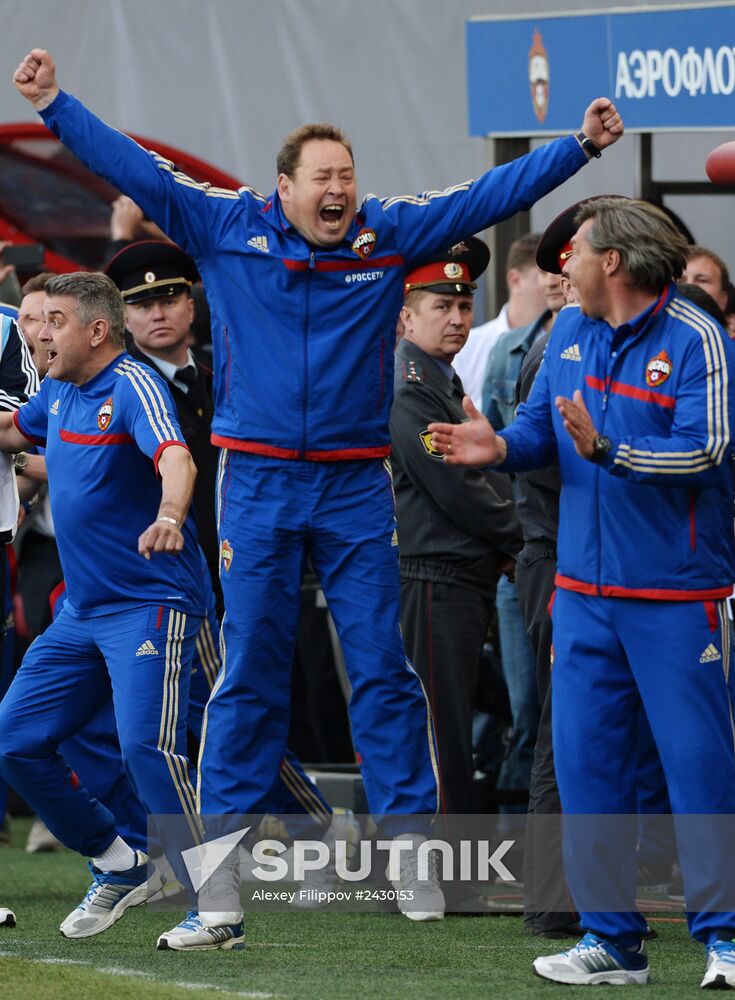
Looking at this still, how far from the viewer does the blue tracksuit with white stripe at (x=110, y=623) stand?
244 inches

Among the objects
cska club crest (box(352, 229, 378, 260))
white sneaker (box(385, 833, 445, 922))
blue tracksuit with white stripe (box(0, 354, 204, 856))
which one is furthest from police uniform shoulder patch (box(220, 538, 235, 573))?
white sneaker (box(385, 833, 445, 922))

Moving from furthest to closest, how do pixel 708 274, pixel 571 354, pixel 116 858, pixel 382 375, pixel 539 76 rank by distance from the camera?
pixel 539 76 → pixel 708 274 → pixel 116 858 → pixel 382 375 → pixel 571 354

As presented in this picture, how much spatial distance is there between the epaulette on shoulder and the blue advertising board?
183cm

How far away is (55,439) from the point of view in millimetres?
6445

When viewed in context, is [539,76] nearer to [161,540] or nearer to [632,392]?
[632,392]

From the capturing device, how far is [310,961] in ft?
19.2

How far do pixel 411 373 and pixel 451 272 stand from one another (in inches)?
16.9

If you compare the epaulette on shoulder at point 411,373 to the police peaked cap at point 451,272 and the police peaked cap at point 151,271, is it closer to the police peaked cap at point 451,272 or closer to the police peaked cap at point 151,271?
the police peaked cap at point 451,272

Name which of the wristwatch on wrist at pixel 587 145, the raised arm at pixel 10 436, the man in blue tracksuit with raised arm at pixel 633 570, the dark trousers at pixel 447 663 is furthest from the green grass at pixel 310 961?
the wristwatch on wrist at pixel 587 145

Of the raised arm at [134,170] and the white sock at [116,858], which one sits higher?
the raised arm at [134,170]

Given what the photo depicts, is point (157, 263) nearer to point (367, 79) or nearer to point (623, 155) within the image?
point (623, 155)

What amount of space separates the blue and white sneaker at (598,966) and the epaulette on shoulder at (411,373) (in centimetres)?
253

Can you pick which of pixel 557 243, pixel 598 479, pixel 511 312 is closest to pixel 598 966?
pixel 598 479

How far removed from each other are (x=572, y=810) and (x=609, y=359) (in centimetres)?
121
